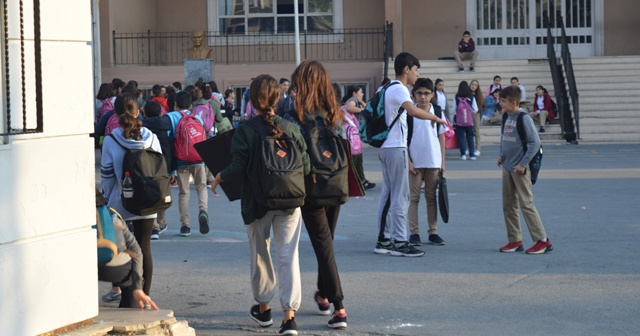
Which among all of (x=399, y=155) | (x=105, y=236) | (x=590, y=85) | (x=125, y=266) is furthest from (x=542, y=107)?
(x=105, y=236)

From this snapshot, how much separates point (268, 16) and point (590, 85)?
10720 mm

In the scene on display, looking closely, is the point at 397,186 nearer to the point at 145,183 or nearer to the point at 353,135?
the point at 145,183

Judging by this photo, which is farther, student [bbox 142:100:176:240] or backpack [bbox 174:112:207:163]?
backpack [bbox 174:112:207:163]

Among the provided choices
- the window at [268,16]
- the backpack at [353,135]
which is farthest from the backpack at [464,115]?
the window at [268,16]

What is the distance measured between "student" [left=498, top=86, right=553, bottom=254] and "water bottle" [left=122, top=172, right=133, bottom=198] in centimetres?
399

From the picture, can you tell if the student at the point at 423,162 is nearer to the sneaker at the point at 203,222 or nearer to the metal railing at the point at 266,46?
the sneaker at the point at 203,222

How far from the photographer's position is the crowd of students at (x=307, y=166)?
7.26 m

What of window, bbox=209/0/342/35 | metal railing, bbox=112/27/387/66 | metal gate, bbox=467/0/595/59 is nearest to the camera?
metal gate, bbox=467/0/595/59

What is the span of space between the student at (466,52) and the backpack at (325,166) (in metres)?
22.7

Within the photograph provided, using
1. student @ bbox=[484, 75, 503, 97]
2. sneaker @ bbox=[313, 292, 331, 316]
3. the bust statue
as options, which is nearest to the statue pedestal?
the bust statue

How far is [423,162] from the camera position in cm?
1095

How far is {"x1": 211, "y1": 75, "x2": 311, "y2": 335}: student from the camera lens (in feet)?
23.5

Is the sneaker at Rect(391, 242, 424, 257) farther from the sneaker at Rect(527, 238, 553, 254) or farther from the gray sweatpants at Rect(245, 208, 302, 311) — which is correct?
the gray sweatpants at Rect(245, 208, 302, 311)

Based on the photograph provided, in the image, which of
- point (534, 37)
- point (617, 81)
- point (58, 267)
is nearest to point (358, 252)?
point (58, 267)
